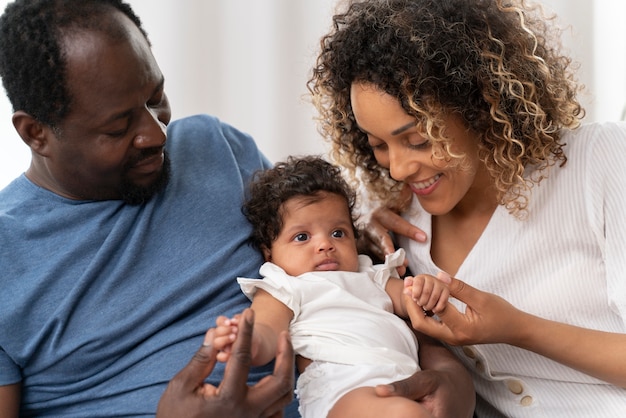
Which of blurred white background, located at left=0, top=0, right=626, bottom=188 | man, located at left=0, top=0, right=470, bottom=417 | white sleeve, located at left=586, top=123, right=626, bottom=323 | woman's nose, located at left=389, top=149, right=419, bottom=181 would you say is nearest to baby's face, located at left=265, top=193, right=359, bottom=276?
man, located at left=0, top=0, right=470, bottom=417

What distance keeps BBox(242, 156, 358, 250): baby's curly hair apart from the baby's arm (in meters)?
0.16

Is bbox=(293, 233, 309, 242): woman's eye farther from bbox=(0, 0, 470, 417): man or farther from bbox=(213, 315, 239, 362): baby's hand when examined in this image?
bbox=(213, 315, 239, 362): baby's hand

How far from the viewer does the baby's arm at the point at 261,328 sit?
52.0 inches

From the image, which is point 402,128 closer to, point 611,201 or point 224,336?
point 611,201

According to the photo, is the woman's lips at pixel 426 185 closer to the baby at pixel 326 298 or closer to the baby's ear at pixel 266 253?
the baby at pixel 326 298

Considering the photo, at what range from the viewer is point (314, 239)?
1732 millimetres

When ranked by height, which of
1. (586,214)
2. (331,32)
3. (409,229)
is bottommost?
(409,229)

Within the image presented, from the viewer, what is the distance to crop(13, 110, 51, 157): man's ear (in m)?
1.67

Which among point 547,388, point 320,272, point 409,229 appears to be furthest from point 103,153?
point 547,388

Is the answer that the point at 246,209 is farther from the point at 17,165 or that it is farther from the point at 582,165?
the point at 17,165

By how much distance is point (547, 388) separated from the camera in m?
1.72

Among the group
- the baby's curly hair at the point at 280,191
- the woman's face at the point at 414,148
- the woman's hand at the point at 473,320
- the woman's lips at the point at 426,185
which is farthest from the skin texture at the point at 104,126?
the woman's hand at the point at 473,320

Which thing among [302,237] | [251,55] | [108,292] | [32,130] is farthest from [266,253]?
[251,55]

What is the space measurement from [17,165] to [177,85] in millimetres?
552
